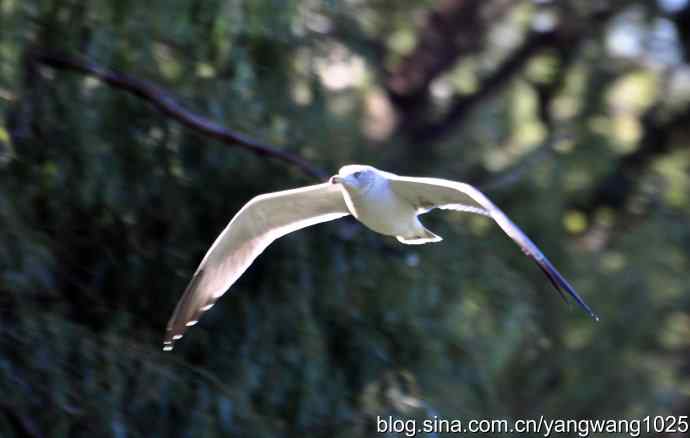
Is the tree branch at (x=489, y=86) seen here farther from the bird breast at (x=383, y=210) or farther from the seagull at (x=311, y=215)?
the bird breast at (x=383, y=210)

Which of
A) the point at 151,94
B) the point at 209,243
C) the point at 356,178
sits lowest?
the point at 356,178

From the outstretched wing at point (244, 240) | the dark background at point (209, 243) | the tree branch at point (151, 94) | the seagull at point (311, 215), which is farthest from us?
the tree branch at point (151, 94)

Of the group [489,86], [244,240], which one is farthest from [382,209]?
[489,86]

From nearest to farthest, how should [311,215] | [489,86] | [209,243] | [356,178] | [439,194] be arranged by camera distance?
[356,178], [439,194], [311,215], [209,243], [489,86]

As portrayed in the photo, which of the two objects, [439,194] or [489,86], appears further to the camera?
[489,86]

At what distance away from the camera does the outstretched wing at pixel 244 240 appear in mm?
4711

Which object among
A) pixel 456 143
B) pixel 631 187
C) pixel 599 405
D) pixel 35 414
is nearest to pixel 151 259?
pixel 35 414

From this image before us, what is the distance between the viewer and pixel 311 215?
15.7 feet

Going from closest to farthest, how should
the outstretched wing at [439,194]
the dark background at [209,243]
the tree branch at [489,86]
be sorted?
the outstretched wing at [439,194], the dark background at [209,243], the tree branch at [489,86]

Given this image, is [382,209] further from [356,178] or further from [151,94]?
[151,94]

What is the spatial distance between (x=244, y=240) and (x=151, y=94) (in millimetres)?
808

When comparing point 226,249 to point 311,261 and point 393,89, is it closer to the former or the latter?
point 311,261

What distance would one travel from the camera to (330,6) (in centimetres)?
495

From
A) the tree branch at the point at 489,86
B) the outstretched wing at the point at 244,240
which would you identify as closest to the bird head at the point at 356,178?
the outstretched wing at the point at 244,240
